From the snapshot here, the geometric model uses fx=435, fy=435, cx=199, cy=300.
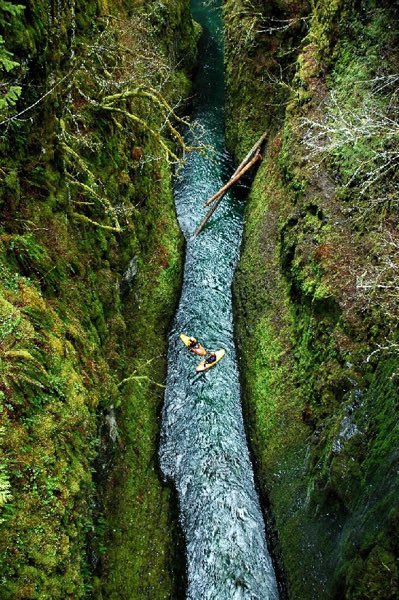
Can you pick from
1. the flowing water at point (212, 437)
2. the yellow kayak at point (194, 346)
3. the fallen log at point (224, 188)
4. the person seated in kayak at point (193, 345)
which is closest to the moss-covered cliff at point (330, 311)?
the flowing water at point (212, 437)

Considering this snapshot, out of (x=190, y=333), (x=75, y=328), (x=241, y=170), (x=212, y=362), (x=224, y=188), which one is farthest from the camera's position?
(x=241, y=170)

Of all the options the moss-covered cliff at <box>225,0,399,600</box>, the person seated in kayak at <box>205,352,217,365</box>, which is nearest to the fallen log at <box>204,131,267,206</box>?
the moss-covered cliff at <box>225,0,399,600</box>

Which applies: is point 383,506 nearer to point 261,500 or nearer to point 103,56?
point 261,500

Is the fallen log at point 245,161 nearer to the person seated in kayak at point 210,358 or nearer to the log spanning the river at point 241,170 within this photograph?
the log spanning the river at point 241,170

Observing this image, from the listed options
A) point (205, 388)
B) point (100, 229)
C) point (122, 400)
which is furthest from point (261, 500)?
point (100, 229)

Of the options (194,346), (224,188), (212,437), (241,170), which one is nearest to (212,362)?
(194,346)

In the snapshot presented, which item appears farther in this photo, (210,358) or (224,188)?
(224,188)

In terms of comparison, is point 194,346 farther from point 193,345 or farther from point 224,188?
point 224,188
